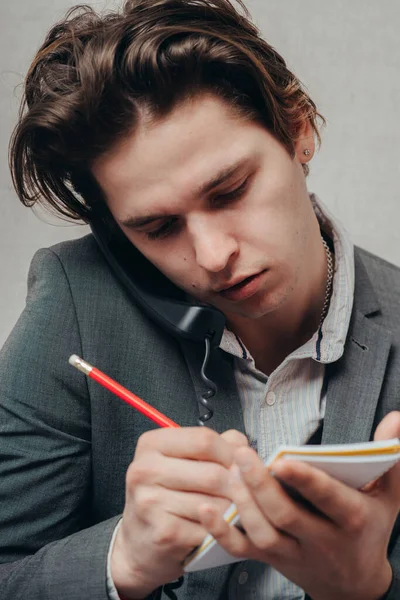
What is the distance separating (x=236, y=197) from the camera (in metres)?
1.29

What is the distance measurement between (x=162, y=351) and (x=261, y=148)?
1.37 ft

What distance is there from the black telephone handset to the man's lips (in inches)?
2.4

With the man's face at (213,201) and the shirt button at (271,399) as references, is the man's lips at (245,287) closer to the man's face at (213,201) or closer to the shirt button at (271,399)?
the man's face at (213,201)

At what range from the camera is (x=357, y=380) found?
1.46 m

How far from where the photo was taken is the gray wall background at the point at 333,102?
2045mm

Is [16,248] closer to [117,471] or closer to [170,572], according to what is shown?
[117,471]

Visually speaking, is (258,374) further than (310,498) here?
Yes

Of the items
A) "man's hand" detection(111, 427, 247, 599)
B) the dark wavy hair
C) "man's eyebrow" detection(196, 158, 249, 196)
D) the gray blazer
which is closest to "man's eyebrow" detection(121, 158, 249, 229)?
"man's eyebrow" detection(196, 158, 249, 196)

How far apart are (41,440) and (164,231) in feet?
1.39

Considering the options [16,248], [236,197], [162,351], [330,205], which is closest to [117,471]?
[162,351]

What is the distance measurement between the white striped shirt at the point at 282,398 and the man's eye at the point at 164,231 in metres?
0.25

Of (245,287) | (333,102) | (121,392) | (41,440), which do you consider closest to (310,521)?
(121,392)

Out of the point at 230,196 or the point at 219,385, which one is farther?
the point at 219,385

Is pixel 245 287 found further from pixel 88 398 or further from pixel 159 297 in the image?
pixel 88 398
